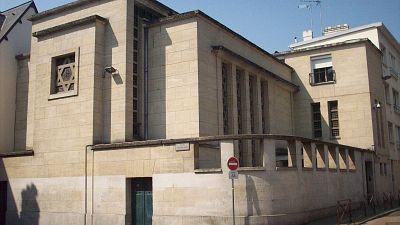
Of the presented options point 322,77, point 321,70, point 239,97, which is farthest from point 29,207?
point 321,70

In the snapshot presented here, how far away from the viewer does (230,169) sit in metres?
15.4

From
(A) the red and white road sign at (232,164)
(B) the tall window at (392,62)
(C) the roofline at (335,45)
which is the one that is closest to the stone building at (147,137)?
(A) the red and white road sign at (232,164)

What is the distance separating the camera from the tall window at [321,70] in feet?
106

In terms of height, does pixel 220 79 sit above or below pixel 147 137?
above

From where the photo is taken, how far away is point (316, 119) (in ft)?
106

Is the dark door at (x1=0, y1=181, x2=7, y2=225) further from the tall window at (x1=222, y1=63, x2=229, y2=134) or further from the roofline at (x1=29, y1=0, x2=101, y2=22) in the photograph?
the tall window at (x1=222, y1=63, x2=229, y2=134)

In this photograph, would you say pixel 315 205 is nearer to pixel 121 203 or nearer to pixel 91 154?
pixel 121 203

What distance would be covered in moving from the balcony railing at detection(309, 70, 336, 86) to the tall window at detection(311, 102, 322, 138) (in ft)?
5.23

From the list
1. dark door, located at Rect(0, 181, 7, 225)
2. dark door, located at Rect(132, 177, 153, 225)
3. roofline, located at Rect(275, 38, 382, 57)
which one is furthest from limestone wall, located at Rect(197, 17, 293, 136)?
dark door, located at Rect(0, 181, 7, 225)

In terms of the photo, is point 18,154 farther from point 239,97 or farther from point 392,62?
point 392,62

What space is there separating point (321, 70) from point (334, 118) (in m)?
3.70

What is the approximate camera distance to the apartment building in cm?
3023

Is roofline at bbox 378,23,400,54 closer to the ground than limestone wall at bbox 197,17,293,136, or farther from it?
farther from it

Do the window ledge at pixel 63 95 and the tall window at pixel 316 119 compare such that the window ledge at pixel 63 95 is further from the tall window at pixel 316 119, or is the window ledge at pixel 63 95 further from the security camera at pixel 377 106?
the security camera at pixel 377 106
